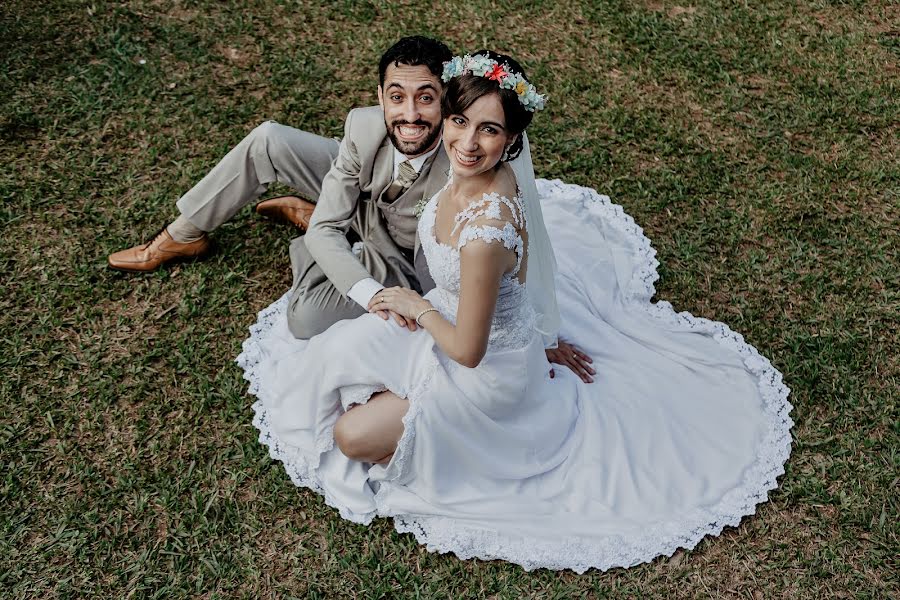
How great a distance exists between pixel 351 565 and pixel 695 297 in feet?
8.38

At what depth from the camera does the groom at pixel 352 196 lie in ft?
12.6

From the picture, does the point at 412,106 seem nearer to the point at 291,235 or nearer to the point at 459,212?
the point at 459,212

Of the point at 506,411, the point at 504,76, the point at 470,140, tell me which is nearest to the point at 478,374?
the point at 506,411

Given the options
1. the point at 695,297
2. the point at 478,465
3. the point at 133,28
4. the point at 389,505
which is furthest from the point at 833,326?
the point at 133,28

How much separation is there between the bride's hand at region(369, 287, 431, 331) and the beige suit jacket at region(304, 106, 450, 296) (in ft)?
0.72

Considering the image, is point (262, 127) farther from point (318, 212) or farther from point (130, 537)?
point (130, 537)

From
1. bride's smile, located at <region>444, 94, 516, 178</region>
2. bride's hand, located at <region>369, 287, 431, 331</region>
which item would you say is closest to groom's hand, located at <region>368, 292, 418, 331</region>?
bride's hand, located at <region>369, 287, 431, 331</region>

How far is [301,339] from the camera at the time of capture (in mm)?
4594

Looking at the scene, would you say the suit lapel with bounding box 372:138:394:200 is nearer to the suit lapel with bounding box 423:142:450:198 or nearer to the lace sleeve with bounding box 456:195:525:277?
the suit lapel with bounding box 423:142:450:198

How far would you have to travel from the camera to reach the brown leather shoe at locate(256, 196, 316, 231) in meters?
5.27

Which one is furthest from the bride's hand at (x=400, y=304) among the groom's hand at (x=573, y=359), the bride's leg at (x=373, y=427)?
the groom's hand at (x=573, y=359)

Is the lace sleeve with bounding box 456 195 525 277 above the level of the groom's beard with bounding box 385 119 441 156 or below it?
above

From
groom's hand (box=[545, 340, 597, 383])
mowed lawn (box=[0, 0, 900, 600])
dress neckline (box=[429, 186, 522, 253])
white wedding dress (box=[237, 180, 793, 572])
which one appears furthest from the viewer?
groom's hand (box=[545, 340, 597, 383])

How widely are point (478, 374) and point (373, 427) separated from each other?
1.73ft
